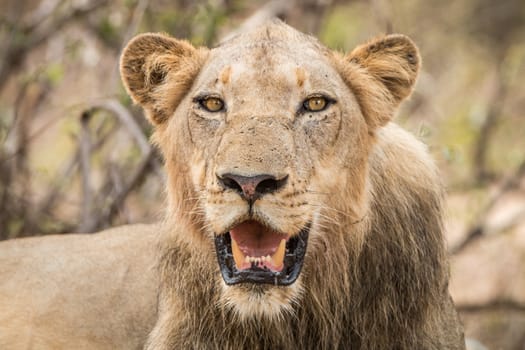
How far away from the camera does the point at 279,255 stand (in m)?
3.94

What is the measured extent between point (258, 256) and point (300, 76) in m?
0.80

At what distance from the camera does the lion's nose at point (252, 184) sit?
364 centimetres

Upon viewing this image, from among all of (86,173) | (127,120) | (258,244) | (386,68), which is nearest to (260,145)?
(258,244)

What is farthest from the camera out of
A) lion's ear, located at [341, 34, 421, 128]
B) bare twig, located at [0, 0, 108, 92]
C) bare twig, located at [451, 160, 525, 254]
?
bare twig, located at [451, 160, 525, 254]

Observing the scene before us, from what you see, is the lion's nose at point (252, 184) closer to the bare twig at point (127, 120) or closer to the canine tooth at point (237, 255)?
the canine tooth at point (237, 255)

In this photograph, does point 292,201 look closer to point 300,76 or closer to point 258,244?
point 258,244

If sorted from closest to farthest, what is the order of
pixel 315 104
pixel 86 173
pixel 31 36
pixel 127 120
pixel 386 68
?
pixel 315 104 < pixel 386 68 < pixel 127 120 < pixel 86 173 < pixel 31 36

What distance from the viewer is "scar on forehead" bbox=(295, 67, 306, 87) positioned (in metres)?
4.20

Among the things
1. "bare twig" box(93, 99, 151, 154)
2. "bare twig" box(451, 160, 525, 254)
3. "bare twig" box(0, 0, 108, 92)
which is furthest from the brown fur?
"bare twig" box(451, 160, 525, 254)

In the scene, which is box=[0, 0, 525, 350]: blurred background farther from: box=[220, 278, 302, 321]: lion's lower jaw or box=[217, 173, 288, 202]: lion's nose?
box=[217, 173, 288, 202]: lion's nose

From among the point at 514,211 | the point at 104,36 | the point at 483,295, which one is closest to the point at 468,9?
the point at 514,211

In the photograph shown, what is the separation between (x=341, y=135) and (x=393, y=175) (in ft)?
1.53

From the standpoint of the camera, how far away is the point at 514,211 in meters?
12.2

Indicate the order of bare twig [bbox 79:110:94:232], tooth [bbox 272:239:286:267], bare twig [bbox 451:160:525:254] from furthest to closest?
bare twig [bbox 451:160:525:254], bare twig [bbox 79:110:94:232], tooth [bbox 272:239:286:267]
